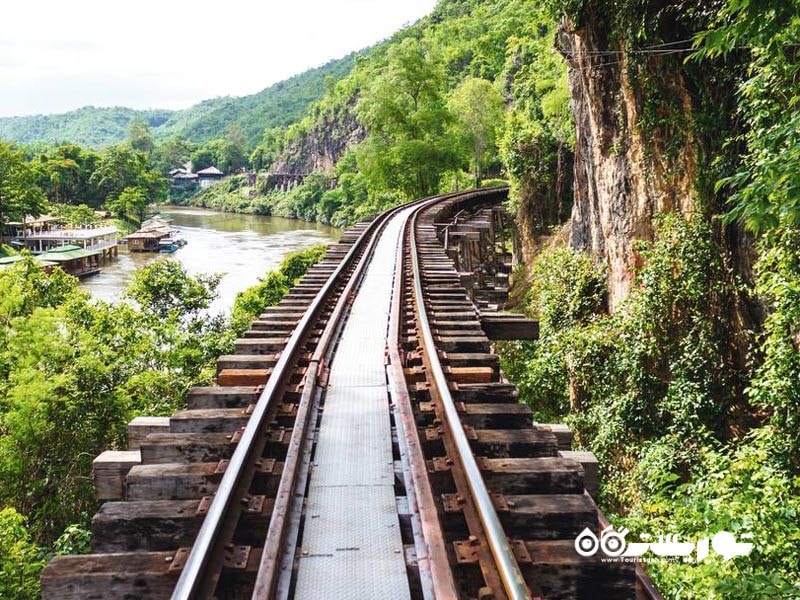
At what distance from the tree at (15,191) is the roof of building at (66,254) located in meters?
9.01

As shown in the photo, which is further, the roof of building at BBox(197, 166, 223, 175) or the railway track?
the roof of building at BBox(197, 166, 223, 175)

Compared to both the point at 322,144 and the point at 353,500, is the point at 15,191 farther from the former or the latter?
the point at 322,144

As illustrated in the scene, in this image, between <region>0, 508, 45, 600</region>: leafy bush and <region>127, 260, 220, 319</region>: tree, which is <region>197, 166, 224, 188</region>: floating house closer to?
<region>127, 260, 220, 319</region>: tree

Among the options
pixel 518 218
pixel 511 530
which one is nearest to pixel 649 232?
pixel 511 530

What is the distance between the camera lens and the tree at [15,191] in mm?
46969

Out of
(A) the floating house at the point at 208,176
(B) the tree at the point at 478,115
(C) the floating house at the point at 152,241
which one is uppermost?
(A) the floating house at the point at 208,176

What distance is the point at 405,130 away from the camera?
3462cm

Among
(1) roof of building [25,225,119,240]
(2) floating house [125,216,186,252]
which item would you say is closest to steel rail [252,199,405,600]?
(2) floating house [125,216,186,252]

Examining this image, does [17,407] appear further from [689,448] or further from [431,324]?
[689,448]

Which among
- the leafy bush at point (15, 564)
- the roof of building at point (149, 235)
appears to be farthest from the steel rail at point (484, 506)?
the roof of building at point (149, 235)

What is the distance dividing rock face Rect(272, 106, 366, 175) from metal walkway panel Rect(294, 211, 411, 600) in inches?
3335

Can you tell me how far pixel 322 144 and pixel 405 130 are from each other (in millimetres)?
67765

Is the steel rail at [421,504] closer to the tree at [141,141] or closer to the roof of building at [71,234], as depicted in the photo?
the roof of building at [71,234]

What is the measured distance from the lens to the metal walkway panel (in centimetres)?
260
